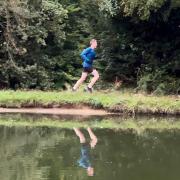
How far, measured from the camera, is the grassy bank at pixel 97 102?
18812 millimetres

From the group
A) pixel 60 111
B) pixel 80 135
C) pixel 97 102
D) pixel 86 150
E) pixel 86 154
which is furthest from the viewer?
pixel 60 111

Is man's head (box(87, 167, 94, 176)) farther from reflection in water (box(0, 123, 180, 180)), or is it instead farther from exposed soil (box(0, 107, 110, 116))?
exposed soil (box(0, 107, 110, 116))

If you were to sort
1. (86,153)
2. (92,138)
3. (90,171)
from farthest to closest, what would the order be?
(92,138), (86,153), (90,171)

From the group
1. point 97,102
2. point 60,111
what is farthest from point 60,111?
point 97,102

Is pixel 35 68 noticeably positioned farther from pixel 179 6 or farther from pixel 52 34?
pixel 179 6

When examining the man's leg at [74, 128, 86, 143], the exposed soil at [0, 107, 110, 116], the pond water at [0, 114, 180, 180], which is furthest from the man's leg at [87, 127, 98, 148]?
the exposed soil at [0, 107, 110, 116]

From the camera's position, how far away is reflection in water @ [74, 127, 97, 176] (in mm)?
10645

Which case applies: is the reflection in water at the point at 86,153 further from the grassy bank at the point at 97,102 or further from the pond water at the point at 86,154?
the grassy bank at the point at 97,102

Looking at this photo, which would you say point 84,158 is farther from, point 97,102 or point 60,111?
point 60,111

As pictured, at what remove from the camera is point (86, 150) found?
1271 cm

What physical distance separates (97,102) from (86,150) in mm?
6655

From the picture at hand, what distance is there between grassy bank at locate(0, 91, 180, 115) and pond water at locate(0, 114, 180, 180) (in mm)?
3133

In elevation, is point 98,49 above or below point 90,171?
below

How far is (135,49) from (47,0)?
4.46 m
